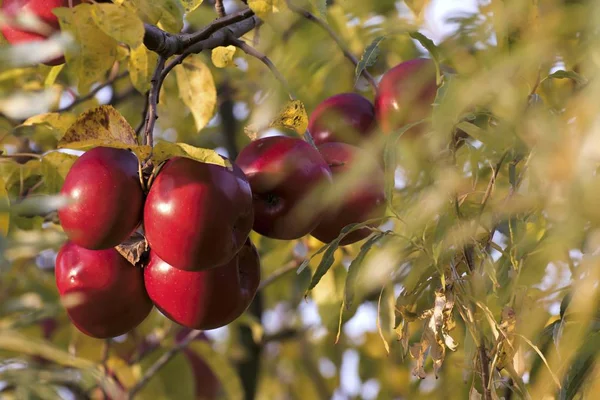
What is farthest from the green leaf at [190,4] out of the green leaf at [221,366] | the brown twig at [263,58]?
the green leaf at [221,366]

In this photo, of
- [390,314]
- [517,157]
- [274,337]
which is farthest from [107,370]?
[517,157]

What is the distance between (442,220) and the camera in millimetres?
1079

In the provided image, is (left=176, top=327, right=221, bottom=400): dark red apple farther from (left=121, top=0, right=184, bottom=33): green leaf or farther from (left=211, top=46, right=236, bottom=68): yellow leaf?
(left=121, top=0, right=184, bottom=33): green leaf

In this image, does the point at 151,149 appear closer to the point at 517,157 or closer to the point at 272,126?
the point at 272,126

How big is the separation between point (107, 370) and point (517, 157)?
1435mm

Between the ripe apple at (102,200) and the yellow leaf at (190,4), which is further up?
the yellow leaf at (190,4)

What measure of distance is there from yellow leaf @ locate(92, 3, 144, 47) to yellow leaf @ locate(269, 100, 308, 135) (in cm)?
24

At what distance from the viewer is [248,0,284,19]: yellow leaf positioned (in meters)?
1.28

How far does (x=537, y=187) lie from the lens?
990 millimetres

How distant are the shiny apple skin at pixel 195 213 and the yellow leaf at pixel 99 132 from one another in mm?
59

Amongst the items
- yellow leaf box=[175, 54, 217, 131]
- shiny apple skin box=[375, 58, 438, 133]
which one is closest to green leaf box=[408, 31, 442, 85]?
shiny apple skin box=[375, 58, 438, 133]

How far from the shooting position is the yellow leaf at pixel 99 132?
1106mm

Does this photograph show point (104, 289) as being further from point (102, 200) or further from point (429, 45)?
point (429, 45)

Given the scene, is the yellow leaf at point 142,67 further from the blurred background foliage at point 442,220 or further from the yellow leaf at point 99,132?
the yellow leaf at point 99,132
